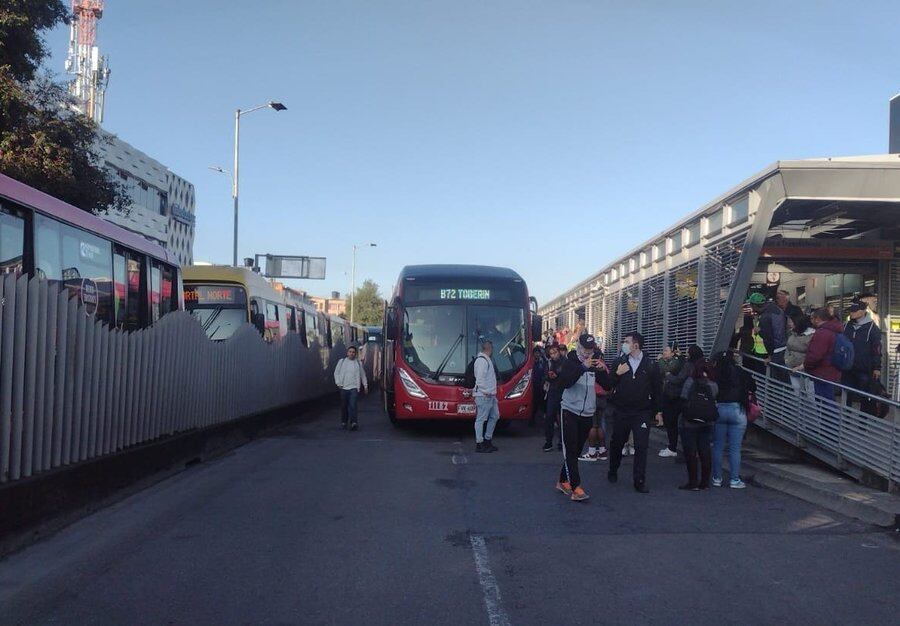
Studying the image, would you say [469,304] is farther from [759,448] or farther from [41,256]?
[41,256]

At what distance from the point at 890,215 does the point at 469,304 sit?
24.7 feet

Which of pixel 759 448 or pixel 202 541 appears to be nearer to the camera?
pixel 202 541

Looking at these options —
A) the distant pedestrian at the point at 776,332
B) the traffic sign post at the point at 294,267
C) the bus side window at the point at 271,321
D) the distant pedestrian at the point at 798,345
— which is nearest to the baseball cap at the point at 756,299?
the distant pedestrian at the point at 776,332

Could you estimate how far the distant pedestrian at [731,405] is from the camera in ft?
32.6

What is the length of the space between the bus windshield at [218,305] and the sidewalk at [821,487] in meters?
11.0

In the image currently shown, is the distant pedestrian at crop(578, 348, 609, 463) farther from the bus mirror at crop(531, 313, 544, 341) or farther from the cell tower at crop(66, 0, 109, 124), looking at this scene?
the cell tower at crop(66, 0, 109, 124)

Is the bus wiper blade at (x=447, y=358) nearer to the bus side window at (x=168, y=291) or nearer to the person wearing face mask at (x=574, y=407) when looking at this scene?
the bus side window at (x=168, y=291)

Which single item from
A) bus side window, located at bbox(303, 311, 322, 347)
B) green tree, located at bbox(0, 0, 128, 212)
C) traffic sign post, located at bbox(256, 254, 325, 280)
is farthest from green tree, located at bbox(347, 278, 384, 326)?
green tree, located at bbox(0, 0, 128, 212)

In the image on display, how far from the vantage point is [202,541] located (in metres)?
7.02

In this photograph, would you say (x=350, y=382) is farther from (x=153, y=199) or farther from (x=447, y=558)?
(x=153, y=199)

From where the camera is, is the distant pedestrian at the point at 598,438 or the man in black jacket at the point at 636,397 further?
the distant pedestrian at the point at 598,438

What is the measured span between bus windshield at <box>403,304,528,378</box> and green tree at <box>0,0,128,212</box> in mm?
7857

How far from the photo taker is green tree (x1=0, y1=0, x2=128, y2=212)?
53.8 feet

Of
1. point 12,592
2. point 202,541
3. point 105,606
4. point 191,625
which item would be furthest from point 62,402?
point 191,625
